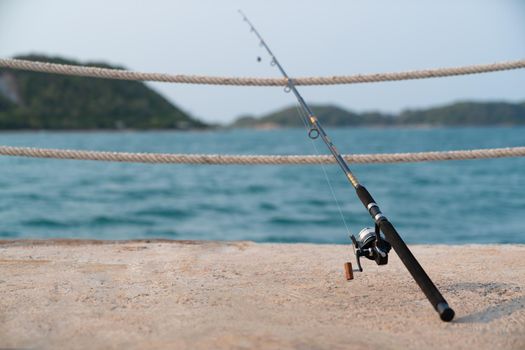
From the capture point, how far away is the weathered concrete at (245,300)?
174 cm

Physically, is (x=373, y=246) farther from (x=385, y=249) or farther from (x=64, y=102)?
(x=64, y=102)

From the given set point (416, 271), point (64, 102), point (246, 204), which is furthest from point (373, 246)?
point (64, 102)

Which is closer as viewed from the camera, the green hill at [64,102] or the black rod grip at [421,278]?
the black rod grip at [421,278]

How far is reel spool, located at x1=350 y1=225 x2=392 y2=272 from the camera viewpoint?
2068 millimetres

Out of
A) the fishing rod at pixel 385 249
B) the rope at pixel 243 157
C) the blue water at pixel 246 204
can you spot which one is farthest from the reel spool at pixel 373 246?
the blue water at pixel 246 204

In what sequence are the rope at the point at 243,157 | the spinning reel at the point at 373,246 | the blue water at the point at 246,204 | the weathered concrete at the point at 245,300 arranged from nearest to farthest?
the weathered concrete at the point at 245,300
the spinning reel at the point at 373,246
the rope at the point at 243,157
the blue water at the point at 246,204

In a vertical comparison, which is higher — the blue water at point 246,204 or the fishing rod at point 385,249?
the fishing rod at point 385,249

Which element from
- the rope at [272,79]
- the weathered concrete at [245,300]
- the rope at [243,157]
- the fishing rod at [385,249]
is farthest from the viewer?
the rope at [272,79]

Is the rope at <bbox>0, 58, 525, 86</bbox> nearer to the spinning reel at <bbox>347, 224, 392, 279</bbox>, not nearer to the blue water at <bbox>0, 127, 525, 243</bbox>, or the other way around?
the spinning reel at <bbox>347, 224, 392, 279</bbox>

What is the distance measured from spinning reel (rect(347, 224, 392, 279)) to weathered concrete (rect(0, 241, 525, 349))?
7.3 inches

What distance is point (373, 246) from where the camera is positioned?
2.10 meters

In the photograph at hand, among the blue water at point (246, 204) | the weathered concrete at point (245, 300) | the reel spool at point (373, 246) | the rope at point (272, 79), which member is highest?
the rope at point (272, 79)

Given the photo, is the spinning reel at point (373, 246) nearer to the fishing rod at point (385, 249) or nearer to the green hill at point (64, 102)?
the fishing rod at point (385, 249)

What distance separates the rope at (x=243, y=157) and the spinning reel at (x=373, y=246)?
0.72 m
